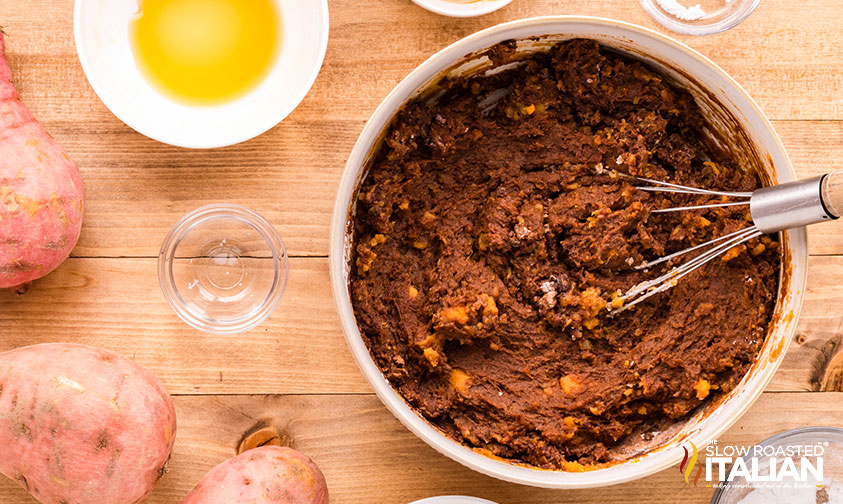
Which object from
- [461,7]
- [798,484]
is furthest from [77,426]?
[798,484]

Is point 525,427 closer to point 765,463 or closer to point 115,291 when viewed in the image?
point 765,463

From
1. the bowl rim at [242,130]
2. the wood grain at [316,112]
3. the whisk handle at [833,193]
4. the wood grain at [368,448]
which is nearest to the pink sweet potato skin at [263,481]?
the wood grain at [368,448]

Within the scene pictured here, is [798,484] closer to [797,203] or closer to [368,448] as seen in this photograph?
[797,203]

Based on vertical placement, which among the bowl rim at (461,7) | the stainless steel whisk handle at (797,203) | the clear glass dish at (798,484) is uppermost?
the stainless steel whisk handle at (797,203)

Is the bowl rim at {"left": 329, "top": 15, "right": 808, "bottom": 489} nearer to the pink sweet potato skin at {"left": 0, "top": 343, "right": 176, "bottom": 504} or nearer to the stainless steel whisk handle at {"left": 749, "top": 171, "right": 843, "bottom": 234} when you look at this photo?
the stainless steel whisk handle at {"left": 749, "top": 171, "right": 843, "bottom": 234}

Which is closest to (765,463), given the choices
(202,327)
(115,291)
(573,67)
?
(573,67)

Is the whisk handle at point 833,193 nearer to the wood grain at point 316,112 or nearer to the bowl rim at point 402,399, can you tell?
the bowl rim at point 402,399

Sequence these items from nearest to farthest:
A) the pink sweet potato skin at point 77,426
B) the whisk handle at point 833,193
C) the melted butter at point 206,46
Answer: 1. the whisk handle at point 833,193
2. the pink sweet potato skin at point 77,426
3. the melted butter at point 206,46

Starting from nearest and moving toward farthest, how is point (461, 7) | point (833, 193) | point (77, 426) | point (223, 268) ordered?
point (833, 193), point (77, 426), point (461, 7), point (223, 268)
